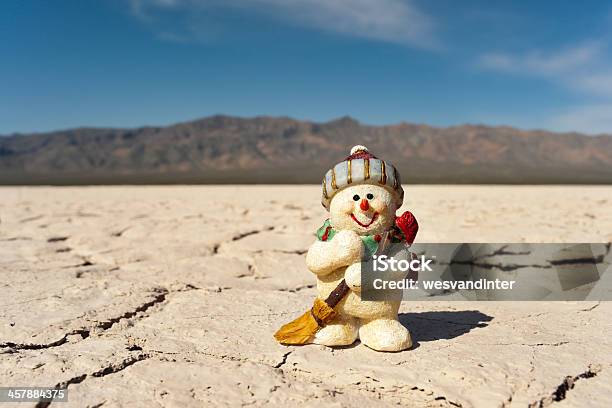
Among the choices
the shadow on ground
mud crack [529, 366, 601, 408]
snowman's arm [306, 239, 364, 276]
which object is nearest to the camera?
mud crack [529, 366, 601, 408]

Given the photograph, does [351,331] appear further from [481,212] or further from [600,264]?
[481,212]

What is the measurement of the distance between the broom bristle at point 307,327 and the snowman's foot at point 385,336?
6.9 inches

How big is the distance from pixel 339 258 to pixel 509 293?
5.79ft

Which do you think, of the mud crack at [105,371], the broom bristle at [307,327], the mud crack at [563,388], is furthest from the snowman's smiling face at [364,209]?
the mud crack at [105,371]

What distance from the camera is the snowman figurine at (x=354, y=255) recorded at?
2.14m

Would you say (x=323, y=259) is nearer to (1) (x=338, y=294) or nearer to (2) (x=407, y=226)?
(1) (x=338, y=294)

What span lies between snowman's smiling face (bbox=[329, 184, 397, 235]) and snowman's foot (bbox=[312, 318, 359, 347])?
41 cm

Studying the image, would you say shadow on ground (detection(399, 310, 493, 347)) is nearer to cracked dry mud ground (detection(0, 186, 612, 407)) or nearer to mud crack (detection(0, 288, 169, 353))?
cracked dry mud ground (detection(0, 186, 612, 407))

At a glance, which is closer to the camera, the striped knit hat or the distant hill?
the striped knit hat

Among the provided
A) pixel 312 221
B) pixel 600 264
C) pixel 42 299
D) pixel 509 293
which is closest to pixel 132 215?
pixel 312 221

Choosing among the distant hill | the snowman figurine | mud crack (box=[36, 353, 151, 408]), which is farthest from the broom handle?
the distant hill

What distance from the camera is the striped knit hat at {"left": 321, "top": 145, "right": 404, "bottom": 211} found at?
2.16 metres

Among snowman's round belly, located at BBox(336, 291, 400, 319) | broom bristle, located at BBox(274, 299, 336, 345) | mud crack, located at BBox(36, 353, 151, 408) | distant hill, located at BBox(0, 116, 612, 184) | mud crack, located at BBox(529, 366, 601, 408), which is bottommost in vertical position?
mud crack, located at BBox(529, 366, 601, 408)

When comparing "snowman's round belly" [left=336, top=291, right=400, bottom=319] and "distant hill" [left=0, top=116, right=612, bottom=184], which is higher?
"distant hill" [left=0, top=116, right=612, bottom=184]
